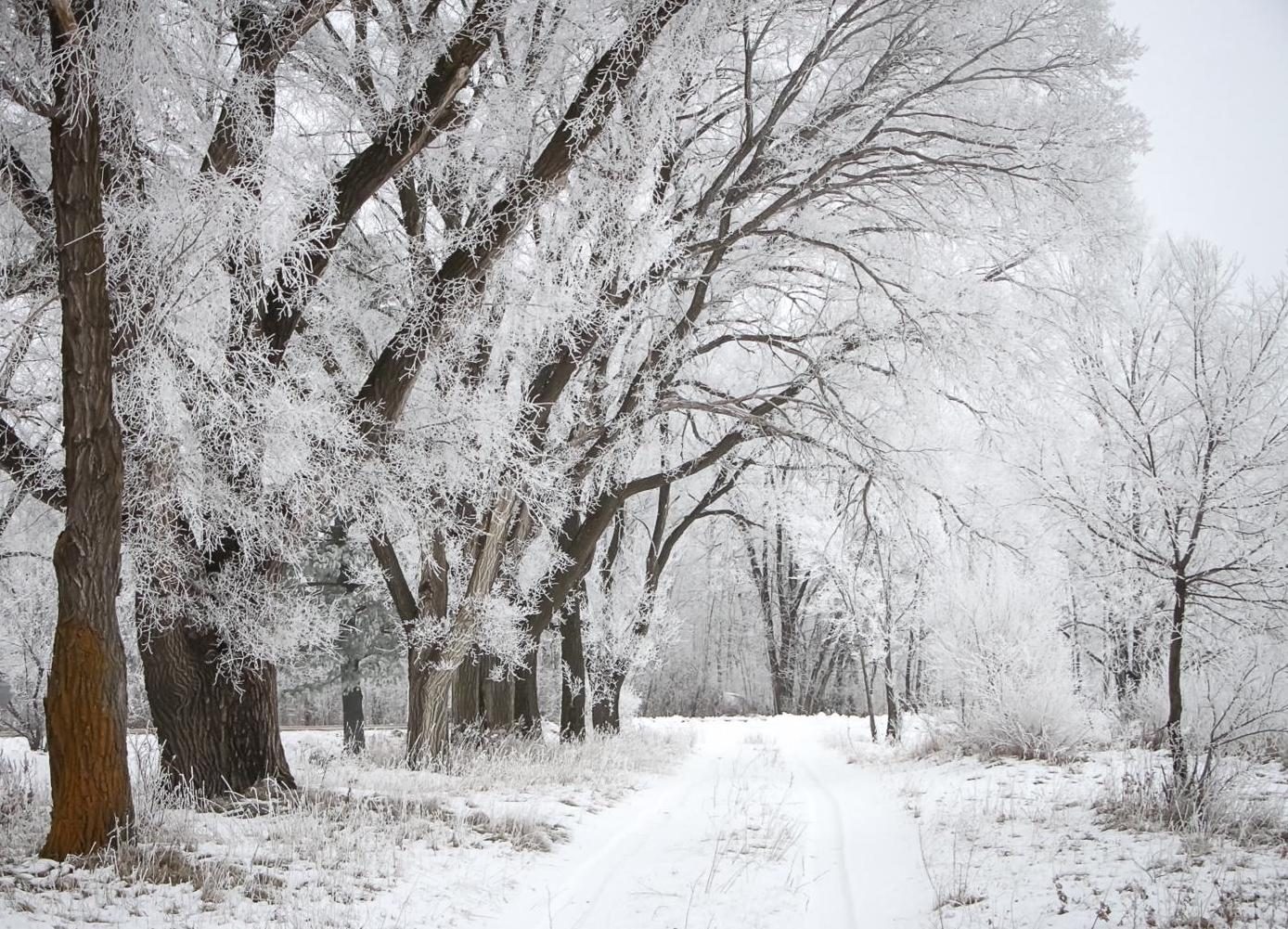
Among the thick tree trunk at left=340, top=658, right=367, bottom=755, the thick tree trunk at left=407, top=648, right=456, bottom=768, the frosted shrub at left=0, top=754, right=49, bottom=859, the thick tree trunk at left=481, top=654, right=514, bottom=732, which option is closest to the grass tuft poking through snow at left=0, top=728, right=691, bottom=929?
the frosted shrub at left=0, top=754, right=49, bottom=859

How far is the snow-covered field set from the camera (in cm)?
413

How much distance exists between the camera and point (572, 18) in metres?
6.82

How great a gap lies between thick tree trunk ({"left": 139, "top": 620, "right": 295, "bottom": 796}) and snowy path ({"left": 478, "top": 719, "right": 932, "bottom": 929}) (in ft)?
9.07

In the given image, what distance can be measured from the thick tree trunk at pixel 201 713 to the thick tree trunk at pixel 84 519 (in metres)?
1.81

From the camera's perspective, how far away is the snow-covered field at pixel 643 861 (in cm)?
413

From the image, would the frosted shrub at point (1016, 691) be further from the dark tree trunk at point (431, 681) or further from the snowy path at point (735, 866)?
the dark tree trunk at point (431, 681)

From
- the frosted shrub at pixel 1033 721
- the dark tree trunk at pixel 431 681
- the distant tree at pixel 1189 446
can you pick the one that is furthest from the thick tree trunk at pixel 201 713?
the frosted shrub at pixel 1033 721

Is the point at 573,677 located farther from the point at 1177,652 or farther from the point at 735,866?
the point at 1177,652

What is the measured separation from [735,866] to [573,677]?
876 centimetres

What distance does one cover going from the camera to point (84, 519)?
470 centimetres

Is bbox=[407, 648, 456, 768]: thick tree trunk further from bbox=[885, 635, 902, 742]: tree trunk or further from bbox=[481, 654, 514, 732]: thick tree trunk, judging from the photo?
bbox=[885, 635, 902, 742]: tree trunk

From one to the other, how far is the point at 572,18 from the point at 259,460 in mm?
4324

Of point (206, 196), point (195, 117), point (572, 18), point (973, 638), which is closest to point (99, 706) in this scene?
point (206, 196)

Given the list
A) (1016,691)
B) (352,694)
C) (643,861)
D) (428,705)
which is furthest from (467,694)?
(352,694)
